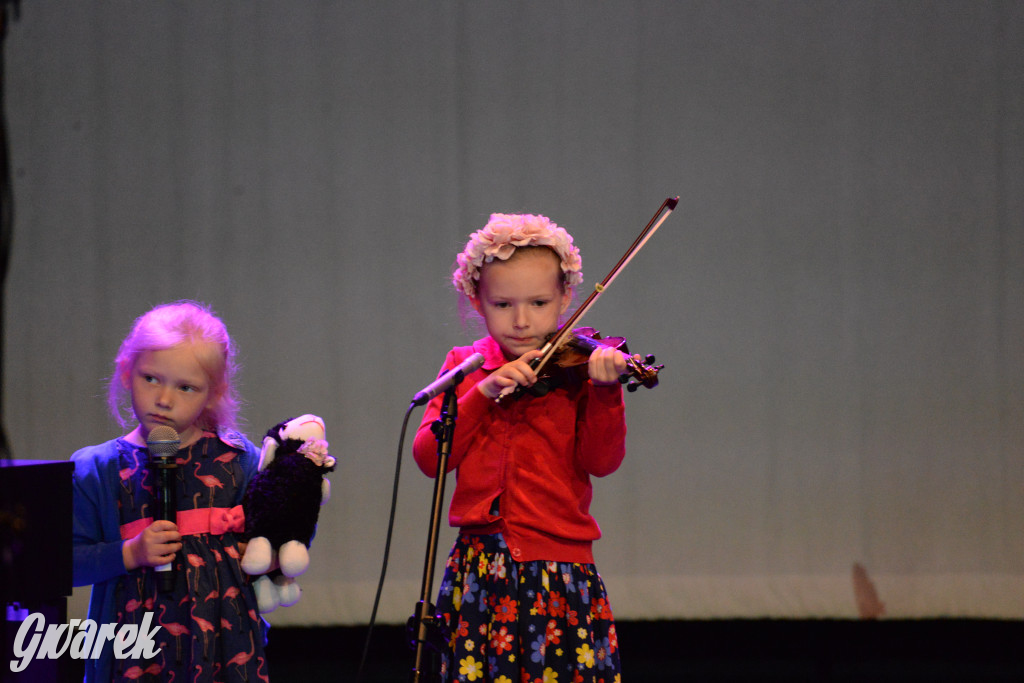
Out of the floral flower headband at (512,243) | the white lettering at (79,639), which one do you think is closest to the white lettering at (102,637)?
the white lettering at (79,639)

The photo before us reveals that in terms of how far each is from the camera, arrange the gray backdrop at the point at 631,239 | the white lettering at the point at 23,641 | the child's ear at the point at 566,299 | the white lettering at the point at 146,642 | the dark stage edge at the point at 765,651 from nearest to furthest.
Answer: the white lettering at the point at 23,641 < the white lettering at the point at 146,642 < the child's ear at the point at 566,299 < the dark stage edge at the point at 765,651 < the gray backdrop at the point at 631,239

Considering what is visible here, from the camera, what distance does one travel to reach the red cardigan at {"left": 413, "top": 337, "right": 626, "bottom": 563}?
1770 millimetres

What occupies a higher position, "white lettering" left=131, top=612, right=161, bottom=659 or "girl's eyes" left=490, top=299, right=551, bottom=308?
"girl's eyes" left=490, top=299, right=551, bottom=308

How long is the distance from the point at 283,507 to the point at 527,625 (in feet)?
1.70

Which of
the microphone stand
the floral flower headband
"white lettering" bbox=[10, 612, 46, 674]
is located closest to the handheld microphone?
the microphone stand

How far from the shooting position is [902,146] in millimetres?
3613

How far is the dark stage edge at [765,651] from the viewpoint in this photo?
3.17 meters

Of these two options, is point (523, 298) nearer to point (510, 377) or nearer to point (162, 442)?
point (510, 377)

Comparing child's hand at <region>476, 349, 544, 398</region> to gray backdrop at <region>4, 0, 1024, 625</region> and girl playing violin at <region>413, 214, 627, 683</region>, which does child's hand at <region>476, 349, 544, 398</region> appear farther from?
gray backdrop at <region>4, 0, 1024, 625</region>

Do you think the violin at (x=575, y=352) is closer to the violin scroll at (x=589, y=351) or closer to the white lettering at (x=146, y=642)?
the violin scroll at (x=589, y=351)

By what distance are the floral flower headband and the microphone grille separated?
652 mm

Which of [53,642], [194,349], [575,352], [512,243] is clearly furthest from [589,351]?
[53,642]

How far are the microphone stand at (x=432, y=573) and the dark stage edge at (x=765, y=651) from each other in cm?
163

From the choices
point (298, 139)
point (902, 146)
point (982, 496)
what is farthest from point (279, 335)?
point (982, 496)
